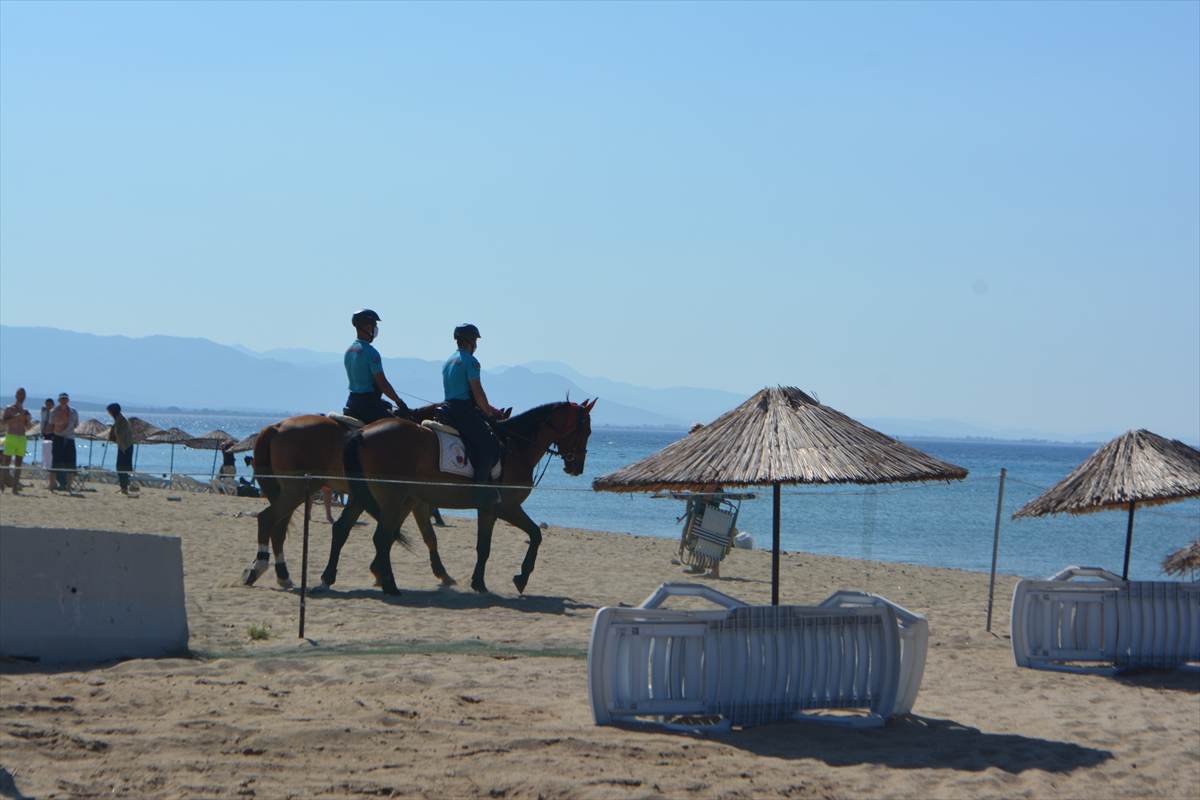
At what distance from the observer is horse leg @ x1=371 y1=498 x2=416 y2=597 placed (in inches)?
418

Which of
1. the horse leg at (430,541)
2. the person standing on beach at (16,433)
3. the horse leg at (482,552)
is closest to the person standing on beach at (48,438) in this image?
the person standing on beach at (16,433)

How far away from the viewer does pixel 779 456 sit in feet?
21.3

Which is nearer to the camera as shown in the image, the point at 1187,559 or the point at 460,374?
the point at 460,374

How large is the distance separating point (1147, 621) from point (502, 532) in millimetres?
12984

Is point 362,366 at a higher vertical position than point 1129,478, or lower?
higher

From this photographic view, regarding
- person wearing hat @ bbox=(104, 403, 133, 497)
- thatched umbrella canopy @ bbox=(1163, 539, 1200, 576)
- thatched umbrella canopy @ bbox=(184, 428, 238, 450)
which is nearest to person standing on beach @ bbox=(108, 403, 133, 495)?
person wearing hat @ bbox=(104, 403, 133, 497)

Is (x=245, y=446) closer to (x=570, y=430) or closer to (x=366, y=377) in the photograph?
(x=366, y=377)

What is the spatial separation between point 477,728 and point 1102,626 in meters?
5.78

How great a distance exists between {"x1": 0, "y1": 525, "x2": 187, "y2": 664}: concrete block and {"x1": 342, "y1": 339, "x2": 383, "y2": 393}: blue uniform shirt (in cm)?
396

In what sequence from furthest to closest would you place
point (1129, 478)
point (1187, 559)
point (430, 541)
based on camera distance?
point (1187, 559) < point (430, 541) < point (1129, 478)

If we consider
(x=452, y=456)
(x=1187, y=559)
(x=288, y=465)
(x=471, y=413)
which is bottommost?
(x=1187, y=559)

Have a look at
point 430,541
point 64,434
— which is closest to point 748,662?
point 430,541

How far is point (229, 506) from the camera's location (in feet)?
73.0

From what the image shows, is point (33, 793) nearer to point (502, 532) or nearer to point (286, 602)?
point (286, 602)
